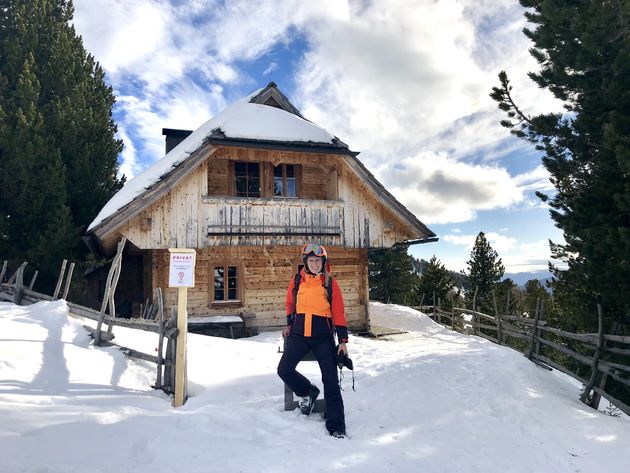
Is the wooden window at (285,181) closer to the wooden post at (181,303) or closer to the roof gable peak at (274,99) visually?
the roof gable peak at (274,99)

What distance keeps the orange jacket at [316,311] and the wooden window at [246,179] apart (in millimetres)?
8331

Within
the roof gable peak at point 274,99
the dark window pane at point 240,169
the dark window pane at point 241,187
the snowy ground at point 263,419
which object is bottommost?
the snowy ground at point 263,419

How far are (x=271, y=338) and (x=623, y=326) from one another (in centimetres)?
808

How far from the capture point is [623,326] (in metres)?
7.22

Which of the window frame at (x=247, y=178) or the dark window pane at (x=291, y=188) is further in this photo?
the dark window pane at (x=291, y=188)

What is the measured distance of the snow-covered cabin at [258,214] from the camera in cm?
1096

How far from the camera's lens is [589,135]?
6.84m

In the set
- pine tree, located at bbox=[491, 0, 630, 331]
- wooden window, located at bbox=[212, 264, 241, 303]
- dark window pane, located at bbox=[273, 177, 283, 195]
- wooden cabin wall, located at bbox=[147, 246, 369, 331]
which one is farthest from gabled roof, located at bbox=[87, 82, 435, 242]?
pine tree, located at bbox=[491, 0, 630, 331]

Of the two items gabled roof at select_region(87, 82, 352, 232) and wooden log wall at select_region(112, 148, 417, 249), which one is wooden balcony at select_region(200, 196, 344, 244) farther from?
gabled roof at select_region(87, 82, 352, 232)

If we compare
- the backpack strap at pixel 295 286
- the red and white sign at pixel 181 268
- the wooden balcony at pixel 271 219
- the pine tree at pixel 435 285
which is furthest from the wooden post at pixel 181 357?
the pine tree at pixel 435 285

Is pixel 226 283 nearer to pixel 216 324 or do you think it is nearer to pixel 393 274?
pixel 216 324

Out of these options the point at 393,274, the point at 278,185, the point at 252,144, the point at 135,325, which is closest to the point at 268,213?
the point at 278,185

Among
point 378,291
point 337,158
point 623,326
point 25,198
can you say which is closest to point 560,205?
point 623,326

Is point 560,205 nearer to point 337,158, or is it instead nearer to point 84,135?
point 337,158
